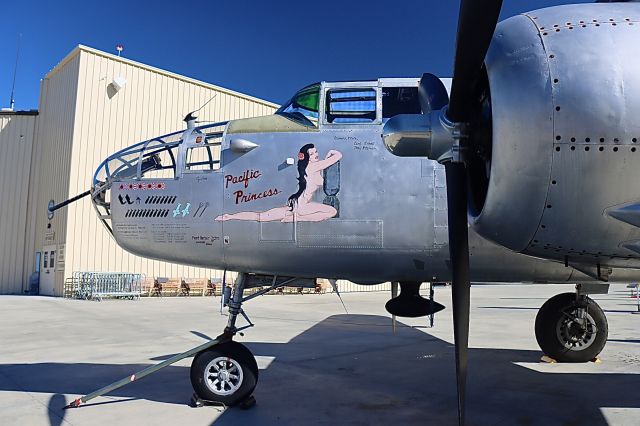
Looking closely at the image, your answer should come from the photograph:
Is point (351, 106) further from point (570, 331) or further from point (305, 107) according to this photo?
point (570, 331)

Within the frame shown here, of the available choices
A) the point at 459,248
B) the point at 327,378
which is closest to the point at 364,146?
the point at 459,248

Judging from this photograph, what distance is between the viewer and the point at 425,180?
20.2 ft

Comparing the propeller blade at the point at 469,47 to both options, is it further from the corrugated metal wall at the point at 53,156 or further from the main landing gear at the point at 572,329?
the corrugated metal wall at the point at 53,156

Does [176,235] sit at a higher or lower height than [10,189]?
lower

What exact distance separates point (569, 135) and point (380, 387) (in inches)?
197

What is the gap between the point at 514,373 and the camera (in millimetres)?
8430

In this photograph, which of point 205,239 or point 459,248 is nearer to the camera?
point 459,248

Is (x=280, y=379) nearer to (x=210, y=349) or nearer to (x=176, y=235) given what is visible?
(x=210, y=349)

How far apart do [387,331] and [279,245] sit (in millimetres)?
8783

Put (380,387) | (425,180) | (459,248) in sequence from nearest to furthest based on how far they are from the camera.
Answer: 1. (459,248)
2. (425,180)
3. (380,387)

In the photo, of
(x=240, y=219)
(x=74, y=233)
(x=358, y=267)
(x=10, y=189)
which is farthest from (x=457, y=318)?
(x=10, y=189)

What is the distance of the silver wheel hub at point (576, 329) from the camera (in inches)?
371

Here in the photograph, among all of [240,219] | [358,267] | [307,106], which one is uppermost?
[307,106]

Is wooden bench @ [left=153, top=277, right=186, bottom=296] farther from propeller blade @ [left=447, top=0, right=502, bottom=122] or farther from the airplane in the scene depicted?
propeller blade @ [left=447, top=0, right=502, bottom=122]
